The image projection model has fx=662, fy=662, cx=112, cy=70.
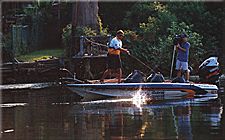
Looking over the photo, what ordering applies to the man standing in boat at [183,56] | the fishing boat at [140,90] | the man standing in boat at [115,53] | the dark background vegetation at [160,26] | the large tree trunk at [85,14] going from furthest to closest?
the large tree trunk at [85,14]
the dark background vegetation at [160,26]
the man standing in boat at [183,56]
the man standing in boat at [115,53]
the fishing boat at [140,90]

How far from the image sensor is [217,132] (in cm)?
1254

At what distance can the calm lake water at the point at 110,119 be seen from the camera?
12570 mm

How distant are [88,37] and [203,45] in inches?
192

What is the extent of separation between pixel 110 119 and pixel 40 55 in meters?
16.7

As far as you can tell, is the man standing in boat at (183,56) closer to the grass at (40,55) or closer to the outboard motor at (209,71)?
the outboard motor at (209,71)

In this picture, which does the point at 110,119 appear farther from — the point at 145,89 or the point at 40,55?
the point at 40,55

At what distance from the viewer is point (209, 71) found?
2155 cm

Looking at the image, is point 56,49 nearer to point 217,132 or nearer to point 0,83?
point 0,83

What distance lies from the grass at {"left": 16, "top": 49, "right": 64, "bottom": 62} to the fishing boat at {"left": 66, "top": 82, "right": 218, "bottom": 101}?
32.0 ft

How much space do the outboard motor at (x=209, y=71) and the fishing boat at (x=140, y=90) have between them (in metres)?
1.96

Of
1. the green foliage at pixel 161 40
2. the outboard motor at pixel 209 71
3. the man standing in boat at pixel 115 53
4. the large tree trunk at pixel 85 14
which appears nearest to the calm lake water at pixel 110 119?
the man standing in boat at pixel 115 53

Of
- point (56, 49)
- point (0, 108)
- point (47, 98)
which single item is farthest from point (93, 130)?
point (56, 49)

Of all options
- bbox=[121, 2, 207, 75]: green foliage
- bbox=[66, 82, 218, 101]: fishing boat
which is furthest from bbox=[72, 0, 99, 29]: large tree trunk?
bbox=[66, 82, 218, 101]: fishing boat

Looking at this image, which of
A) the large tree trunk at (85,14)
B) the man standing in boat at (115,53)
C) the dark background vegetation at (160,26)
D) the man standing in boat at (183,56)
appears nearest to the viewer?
the man standing in boat at (115,53)
